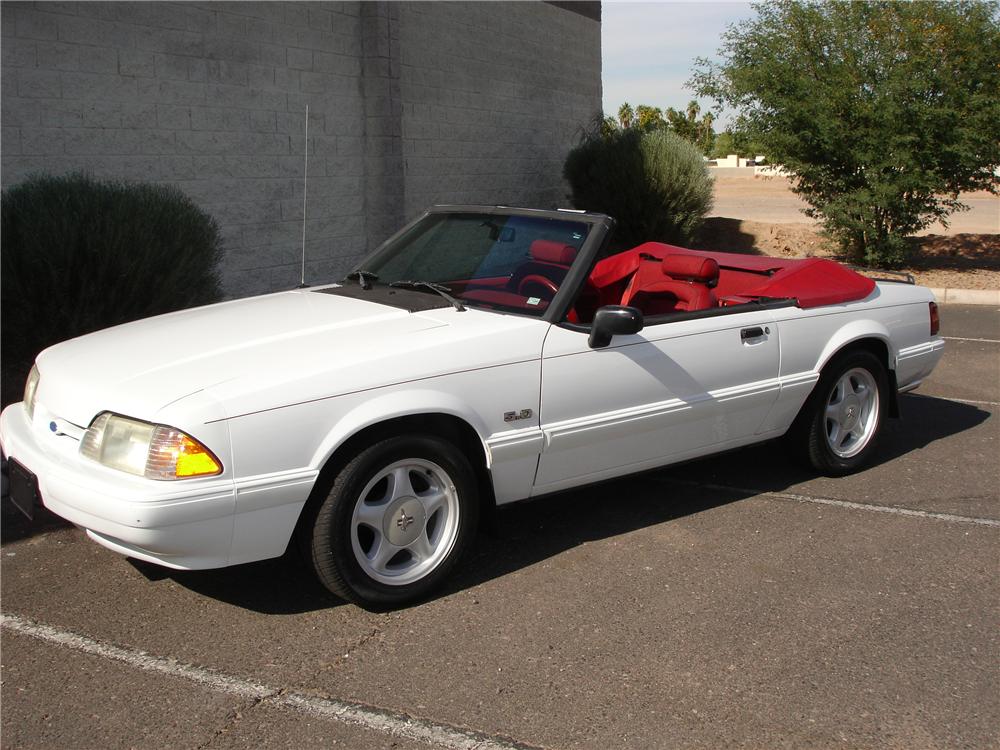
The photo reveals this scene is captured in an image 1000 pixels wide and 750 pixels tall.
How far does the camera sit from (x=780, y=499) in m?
5.54

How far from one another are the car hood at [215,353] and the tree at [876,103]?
1084cm

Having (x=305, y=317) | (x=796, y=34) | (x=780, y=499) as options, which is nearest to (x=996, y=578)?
(x=780, y=499)

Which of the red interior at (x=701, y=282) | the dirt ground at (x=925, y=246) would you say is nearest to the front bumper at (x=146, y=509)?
the red interior at (x=701, y=282)

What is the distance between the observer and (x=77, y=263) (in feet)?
24.1

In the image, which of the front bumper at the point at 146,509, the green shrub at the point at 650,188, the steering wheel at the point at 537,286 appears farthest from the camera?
the green shrub at the point at 650,188

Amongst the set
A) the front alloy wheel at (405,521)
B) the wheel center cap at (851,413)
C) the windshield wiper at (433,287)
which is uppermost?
the windshield wiper at (433,287)

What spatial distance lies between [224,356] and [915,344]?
412 cm

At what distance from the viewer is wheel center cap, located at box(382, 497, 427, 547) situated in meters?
4.09

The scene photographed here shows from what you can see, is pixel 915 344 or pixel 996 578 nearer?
pixel 996 578

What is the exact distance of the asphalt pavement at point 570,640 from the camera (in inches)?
131

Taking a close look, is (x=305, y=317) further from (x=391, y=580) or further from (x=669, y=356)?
(x=669, y=356)

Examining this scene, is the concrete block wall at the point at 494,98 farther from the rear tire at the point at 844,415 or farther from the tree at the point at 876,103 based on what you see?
the rear tire at the point at 844,415

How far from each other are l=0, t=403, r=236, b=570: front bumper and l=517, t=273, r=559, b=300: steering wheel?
1.77 meters

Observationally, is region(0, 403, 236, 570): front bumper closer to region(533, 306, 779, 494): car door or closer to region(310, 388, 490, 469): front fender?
region(310, 388, 490, 469): front fender
